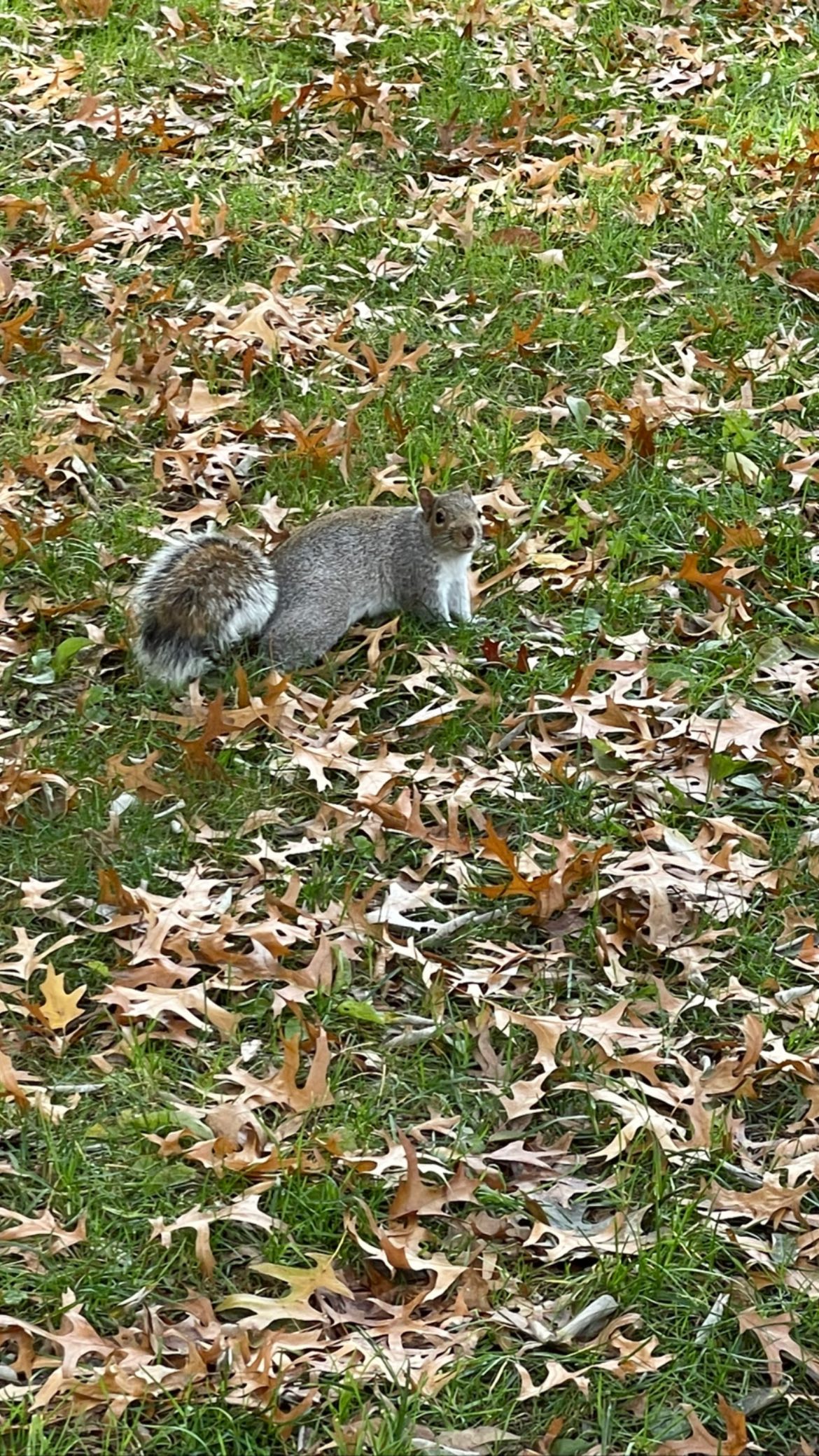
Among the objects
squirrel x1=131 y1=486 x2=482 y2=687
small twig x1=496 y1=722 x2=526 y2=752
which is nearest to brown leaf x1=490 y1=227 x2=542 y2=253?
squirrel x1=131 y1=486 x2=482 y2=687

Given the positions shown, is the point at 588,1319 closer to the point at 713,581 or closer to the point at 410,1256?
the point at 410,1256

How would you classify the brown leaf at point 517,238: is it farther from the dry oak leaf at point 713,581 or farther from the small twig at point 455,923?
the small twig at point 455,923

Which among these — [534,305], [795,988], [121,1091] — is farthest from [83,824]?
[534,305]

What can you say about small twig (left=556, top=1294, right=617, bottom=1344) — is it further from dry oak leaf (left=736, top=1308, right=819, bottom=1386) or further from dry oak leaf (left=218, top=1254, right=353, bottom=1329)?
dry oak leaf (left=218, top=1254, right=353, bottom=1329)

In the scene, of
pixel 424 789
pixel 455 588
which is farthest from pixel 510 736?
pixel 455 588

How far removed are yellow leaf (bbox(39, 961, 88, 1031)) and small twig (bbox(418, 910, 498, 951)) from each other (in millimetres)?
780

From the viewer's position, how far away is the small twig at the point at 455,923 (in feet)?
12.4

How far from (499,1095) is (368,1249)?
49cm

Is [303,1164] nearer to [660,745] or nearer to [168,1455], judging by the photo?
[168,1455]

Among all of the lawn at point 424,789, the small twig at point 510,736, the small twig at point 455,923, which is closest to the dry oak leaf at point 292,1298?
the lawn at point 424,789

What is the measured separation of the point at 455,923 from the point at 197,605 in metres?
1.25

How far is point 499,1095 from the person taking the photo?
11.1ft

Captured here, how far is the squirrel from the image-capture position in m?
4.55

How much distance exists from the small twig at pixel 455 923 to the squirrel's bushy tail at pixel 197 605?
3.85 feet
